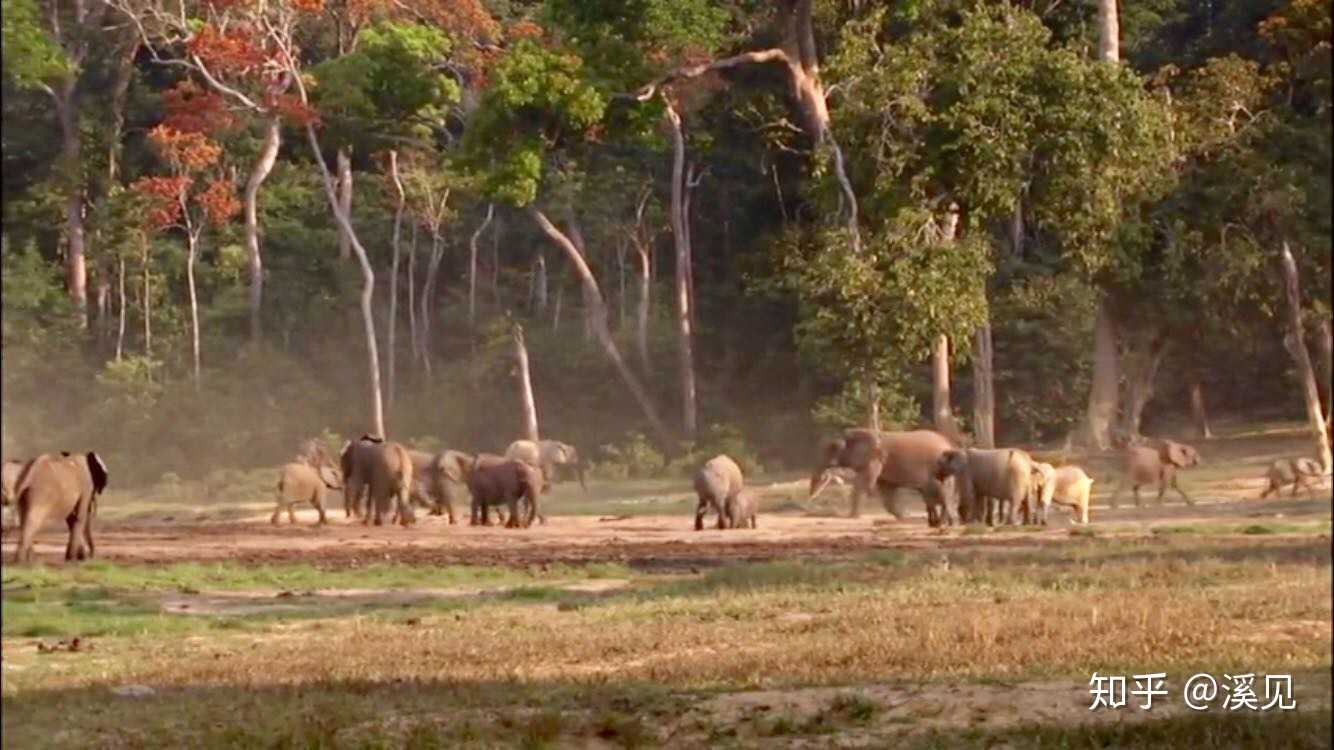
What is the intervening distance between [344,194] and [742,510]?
16.4 feet

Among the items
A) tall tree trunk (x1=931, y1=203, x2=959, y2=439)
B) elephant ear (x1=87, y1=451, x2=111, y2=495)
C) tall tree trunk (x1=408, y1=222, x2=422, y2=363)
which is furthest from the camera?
tall tree trunk (x1=408, y1=222, x2=422, y2=363)

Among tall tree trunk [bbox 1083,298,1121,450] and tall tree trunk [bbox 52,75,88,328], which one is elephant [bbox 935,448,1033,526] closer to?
tall tree trunk [bbox 1083,298,1121,450]

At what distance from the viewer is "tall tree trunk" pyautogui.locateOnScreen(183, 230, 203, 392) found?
16.6 meters

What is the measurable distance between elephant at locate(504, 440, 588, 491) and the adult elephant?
8.34ft

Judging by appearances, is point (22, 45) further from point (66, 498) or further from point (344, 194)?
point (344, 194)

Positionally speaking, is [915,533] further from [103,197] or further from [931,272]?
[103,197]

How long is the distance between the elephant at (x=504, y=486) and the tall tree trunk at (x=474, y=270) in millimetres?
1718

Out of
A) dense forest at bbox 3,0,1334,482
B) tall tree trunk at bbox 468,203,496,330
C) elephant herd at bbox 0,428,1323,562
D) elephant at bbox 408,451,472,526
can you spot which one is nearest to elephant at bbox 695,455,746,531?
elephant herd at bbox 0,428,1323,562

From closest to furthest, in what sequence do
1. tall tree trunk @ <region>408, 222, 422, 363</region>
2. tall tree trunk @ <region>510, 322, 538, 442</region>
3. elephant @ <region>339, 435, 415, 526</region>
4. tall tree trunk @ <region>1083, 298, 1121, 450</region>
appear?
tall tree trunk @ <region>1083, 298, 1121, 450</region>, tall tree trunk @ <region>510, 322, 538, 442</region>, tall tree trunk @ <region>408, 222, 422, 363</region>, elephant @ <region>339, 435, 415, 526</region>

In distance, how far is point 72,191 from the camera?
8062 mm

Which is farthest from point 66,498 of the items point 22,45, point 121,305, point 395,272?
point 22,45

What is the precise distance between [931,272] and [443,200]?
8.28 meters

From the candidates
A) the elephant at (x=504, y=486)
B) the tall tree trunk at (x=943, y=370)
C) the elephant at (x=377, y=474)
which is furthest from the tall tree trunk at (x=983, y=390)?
the elephant at (x=377, y=474)

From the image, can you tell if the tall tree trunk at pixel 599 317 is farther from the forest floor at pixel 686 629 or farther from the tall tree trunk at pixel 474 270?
the forest floor at pixel 686 629
